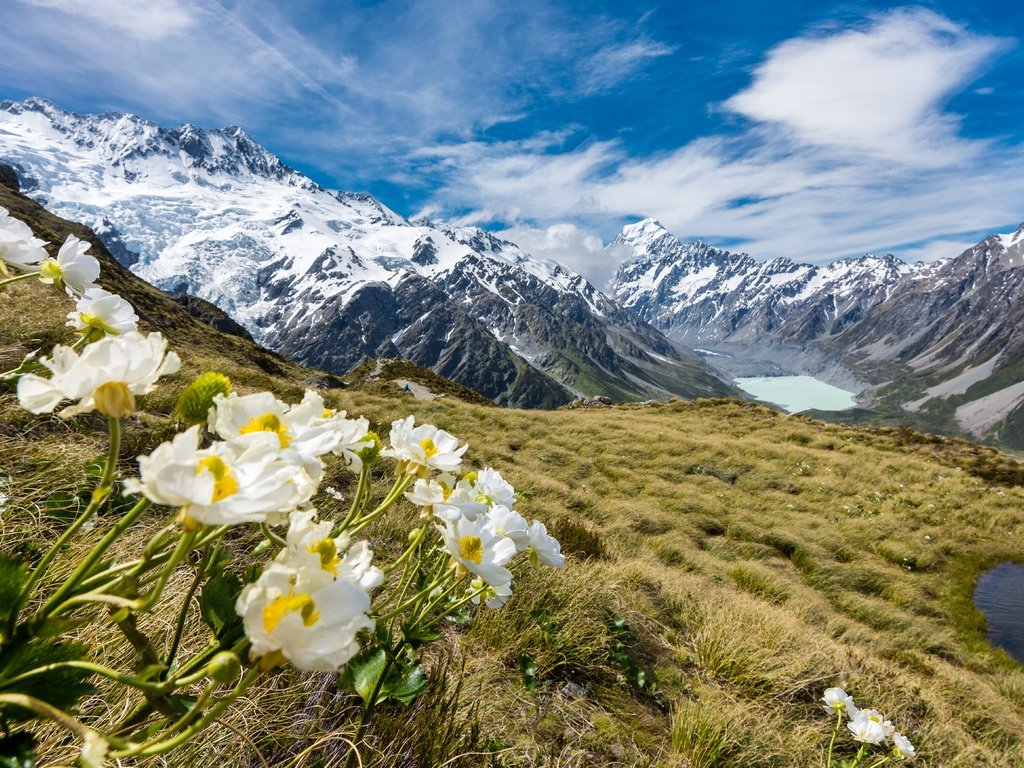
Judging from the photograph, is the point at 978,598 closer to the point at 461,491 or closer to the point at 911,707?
the point at 911,707

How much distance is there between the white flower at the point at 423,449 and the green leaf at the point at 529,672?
2.20 meters

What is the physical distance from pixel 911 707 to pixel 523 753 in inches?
172

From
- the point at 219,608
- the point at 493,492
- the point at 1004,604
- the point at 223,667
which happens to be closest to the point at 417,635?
the point at 493,492

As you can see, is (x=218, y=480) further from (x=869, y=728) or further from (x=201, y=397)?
(x=869, y=728)

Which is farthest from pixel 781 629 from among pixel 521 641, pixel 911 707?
pixel 521 641

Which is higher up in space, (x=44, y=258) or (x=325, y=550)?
(x=44, y=258)

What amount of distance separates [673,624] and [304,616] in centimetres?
529

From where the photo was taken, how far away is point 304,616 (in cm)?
93

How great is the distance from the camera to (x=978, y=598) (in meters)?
10.6

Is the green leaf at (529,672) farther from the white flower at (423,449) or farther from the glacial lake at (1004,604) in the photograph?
the glacial lake at (1004,604)

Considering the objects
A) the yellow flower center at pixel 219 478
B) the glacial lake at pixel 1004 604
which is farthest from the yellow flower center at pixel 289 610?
the glacial lake at pixel 1004 604

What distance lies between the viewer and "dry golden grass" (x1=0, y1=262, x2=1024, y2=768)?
2.51m

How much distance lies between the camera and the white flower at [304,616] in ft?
2.92

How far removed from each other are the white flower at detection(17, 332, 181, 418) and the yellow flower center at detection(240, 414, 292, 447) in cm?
22
